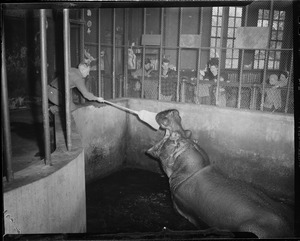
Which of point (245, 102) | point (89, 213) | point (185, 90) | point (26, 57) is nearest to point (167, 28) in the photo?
point (185, 90)

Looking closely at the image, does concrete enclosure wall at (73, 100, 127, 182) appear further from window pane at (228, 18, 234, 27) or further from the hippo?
window pane at (228, 18, 234, 27)

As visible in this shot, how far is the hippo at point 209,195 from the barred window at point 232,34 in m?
9.55

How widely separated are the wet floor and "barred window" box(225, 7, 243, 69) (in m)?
8.92

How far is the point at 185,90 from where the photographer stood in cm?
1039

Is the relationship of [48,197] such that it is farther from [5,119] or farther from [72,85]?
[72,85]

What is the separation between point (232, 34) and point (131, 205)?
11163 mm

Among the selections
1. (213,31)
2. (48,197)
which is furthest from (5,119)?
(213,31)

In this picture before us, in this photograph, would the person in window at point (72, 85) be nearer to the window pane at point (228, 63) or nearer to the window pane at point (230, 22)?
the window pane at point (228, 63)

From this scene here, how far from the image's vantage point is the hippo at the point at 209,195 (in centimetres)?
403

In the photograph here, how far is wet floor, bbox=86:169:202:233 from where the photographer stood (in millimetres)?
5359

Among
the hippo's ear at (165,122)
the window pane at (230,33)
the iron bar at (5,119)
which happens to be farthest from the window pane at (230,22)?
the iron bar at (5,119)

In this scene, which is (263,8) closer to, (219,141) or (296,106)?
(219,141)

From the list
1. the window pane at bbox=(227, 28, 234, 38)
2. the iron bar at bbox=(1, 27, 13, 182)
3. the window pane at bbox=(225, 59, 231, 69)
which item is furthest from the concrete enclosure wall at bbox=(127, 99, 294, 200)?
the window pane at bbox=(227, 28, 234, 38)

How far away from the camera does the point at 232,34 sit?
14250 millimetres
